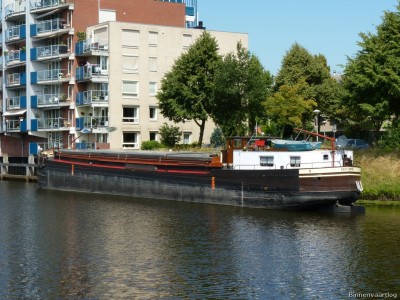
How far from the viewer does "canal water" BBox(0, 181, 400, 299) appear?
94.0 ft

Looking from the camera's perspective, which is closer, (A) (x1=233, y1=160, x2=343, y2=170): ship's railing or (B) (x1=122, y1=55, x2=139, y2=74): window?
(A) (x1=233, y1=160, x2=343, y2=170): ship's railing

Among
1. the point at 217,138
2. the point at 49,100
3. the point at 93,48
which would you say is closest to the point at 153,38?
the point at 93,48

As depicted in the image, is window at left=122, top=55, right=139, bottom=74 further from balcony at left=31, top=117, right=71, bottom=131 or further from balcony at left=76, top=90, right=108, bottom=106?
balcony at left=31, top=117, right=71, bottom=131

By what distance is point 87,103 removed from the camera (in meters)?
84.8

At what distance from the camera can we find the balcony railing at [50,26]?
290 ft

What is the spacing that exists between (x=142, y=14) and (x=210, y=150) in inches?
1121

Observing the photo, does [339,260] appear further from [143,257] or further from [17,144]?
[17,144]

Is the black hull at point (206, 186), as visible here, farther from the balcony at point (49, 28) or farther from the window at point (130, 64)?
the balcony at point (49, 28)

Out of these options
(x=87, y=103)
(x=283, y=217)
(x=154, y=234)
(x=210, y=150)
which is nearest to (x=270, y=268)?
(x=154, y=234)

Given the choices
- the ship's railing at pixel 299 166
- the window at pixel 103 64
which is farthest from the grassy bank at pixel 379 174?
the window at pixel 103 64

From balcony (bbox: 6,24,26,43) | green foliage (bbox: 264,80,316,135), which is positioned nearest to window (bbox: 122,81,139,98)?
green foliage (bbox: 264,80,316,135)

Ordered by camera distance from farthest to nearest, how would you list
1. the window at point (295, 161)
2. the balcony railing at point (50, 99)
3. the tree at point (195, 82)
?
the balcony railing at point (50, 99) → the tree at point (195, 82) → the window at point (295, 161)

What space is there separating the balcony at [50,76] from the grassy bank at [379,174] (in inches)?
1651

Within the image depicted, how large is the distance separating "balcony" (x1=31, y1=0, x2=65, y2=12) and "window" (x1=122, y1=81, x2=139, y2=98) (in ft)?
42.0
